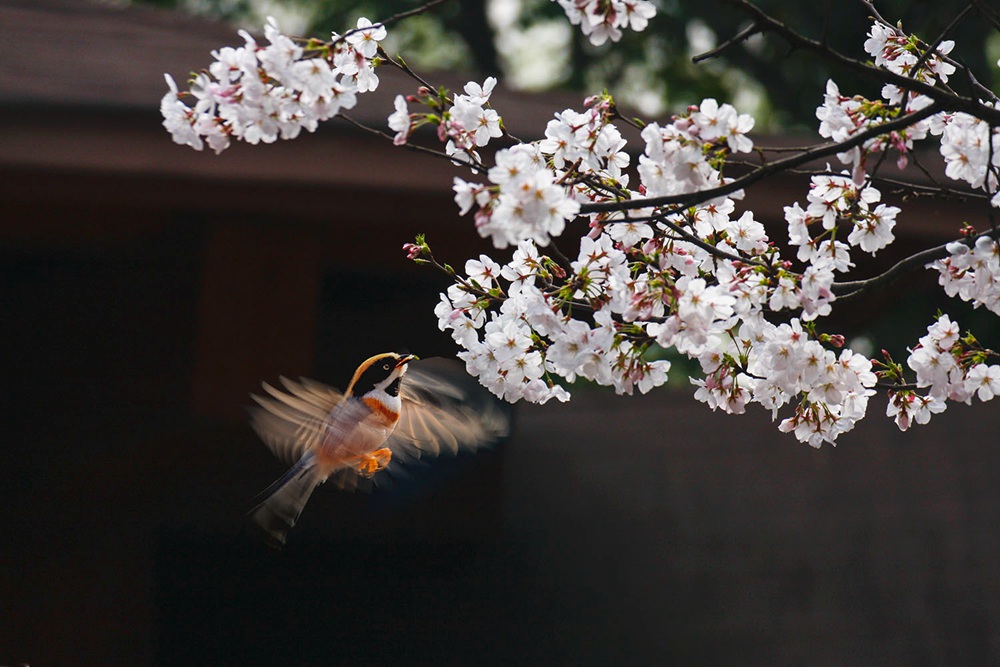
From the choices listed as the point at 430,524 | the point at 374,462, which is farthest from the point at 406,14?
the point at 430,524

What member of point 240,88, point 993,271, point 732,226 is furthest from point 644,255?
point 240,88

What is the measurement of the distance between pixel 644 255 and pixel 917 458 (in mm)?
4966

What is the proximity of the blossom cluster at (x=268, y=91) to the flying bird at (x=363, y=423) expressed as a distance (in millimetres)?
444

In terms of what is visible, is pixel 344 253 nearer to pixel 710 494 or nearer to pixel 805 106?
pixel 710 494

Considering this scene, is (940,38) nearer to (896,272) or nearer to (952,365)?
(896,272)

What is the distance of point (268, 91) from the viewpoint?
5.35 feet

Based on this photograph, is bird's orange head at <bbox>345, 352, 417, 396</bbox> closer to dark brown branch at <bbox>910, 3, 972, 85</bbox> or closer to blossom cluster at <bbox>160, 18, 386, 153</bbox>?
blossom cluster at <bbox>160, 18, 386, 153</bbox>

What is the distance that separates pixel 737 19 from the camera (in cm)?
1090

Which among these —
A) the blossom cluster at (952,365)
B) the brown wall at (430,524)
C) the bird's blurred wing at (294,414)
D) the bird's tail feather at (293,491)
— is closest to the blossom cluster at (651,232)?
the blossom cluster at (952,365)

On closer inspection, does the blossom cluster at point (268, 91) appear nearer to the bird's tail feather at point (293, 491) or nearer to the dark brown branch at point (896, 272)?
the bird's tail feather at point (293, 491)

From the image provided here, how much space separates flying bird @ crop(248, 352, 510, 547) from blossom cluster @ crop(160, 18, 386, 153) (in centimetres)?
44

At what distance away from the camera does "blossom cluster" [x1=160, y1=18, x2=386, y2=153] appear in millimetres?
1565

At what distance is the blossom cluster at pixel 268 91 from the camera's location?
1.57 m

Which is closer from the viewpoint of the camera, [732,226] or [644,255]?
[644,255]
